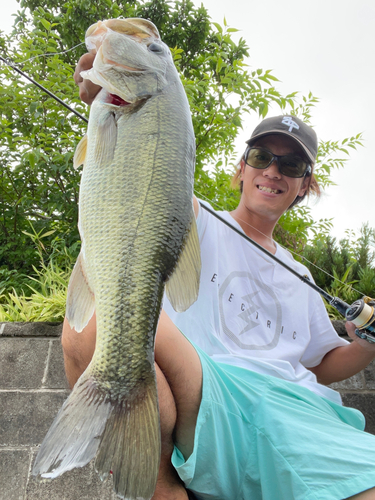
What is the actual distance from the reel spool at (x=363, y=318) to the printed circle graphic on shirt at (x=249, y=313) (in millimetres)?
345

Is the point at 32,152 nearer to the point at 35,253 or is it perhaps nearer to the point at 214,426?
the point at 35,253

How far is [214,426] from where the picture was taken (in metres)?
1.32

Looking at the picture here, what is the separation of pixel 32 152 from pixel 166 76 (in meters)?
2.12

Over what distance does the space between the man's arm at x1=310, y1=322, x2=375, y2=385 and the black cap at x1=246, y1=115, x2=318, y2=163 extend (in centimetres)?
104

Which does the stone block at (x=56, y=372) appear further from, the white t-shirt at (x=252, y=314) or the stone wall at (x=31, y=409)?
the white t-shirt at (x=252, y=314)

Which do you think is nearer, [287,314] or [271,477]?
[271,477]

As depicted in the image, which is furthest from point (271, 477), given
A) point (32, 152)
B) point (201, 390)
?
point (32, 152)

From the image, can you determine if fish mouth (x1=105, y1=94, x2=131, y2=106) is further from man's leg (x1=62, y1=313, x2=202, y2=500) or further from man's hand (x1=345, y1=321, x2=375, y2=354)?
man's hand (x1=345, y1=321, x2=375, y2=354)

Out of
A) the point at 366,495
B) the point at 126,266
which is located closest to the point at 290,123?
the point at 126,266

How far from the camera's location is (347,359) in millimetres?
2164

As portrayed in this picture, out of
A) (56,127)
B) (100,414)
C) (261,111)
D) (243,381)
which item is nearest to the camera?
(100,414)

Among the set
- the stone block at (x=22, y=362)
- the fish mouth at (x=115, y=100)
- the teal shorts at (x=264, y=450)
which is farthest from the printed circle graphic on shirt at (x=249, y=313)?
the stone block at (x=22, y=362)

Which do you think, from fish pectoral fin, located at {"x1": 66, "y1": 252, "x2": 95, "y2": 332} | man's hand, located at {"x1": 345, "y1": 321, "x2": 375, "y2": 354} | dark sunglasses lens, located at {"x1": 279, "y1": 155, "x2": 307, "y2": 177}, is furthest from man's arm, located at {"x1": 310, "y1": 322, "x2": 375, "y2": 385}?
fish pectoral fin, located at {"x1": 66, "y1": 252, "x2": 95, "y2": 332}

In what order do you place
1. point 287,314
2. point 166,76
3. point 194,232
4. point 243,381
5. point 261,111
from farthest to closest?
point 261,111 < point 287,314 < point 243,381 < point 166,76 < point 194,232
